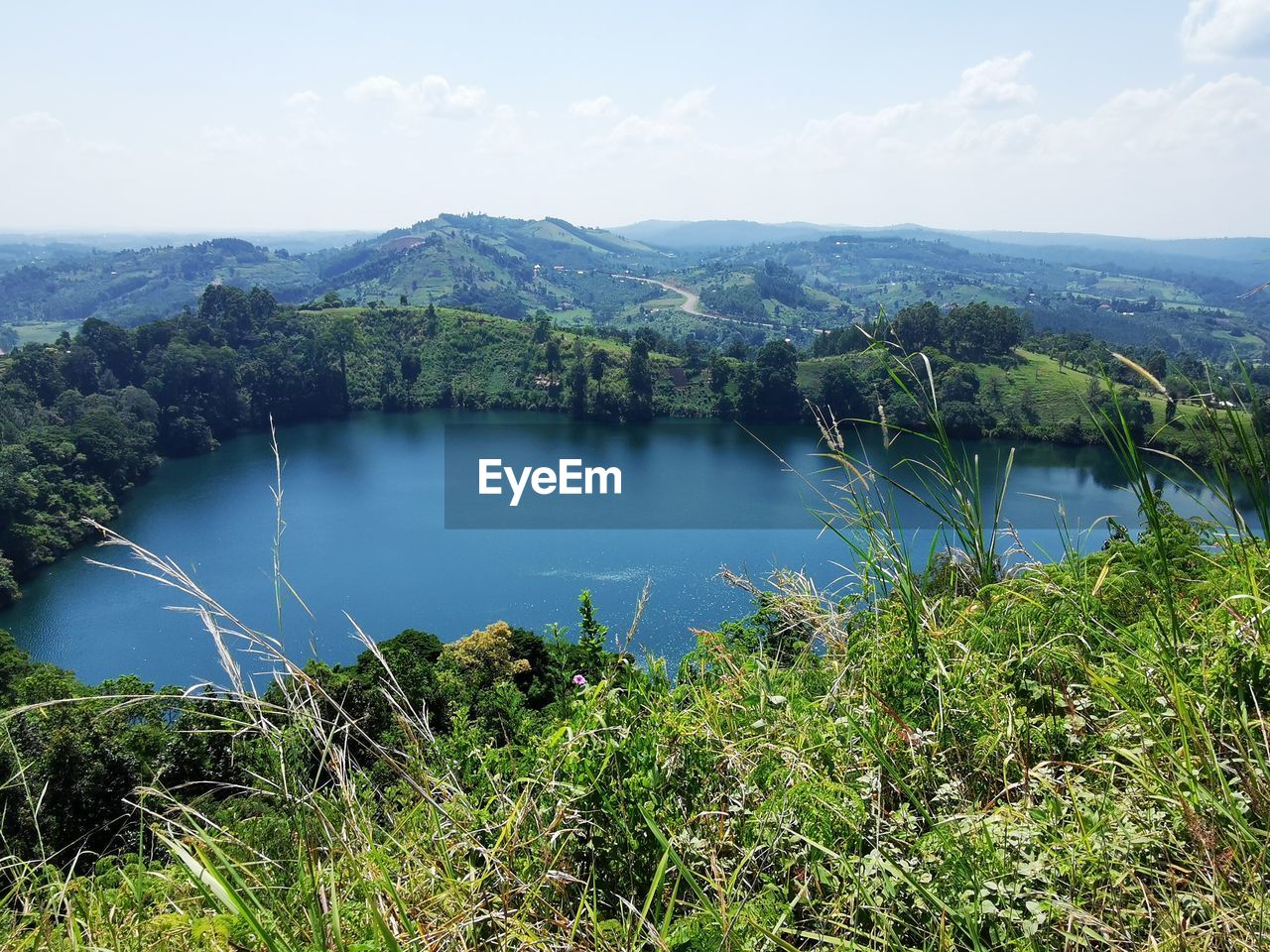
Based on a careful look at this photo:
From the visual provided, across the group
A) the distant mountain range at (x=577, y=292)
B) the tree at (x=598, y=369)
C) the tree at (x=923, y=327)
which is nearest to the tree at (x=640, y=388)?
the tree at (x=598, y=369)

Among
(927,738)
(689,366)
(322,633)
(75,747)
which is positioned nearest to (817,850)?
(927,738)

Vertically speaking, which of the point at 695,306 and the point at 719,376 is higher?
the point at 695,306

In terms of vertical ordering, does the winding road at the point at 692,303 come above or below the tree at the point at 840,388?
above

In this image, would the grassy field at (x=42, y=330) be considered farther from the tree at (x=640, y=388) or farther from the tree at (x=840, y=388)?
the tree at (x=840, y=388)

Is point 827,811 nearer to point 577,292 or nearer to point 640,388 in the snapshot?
point 640,388

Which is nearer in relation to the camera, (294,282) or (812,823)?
(812,823)

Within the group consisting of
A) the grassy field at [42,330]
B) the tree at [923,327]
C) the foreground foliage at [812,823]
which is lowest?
the grassy field at [42,330]

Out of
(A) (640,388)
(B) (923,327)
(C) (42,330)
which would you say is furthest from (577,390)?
(C) (42,330)
